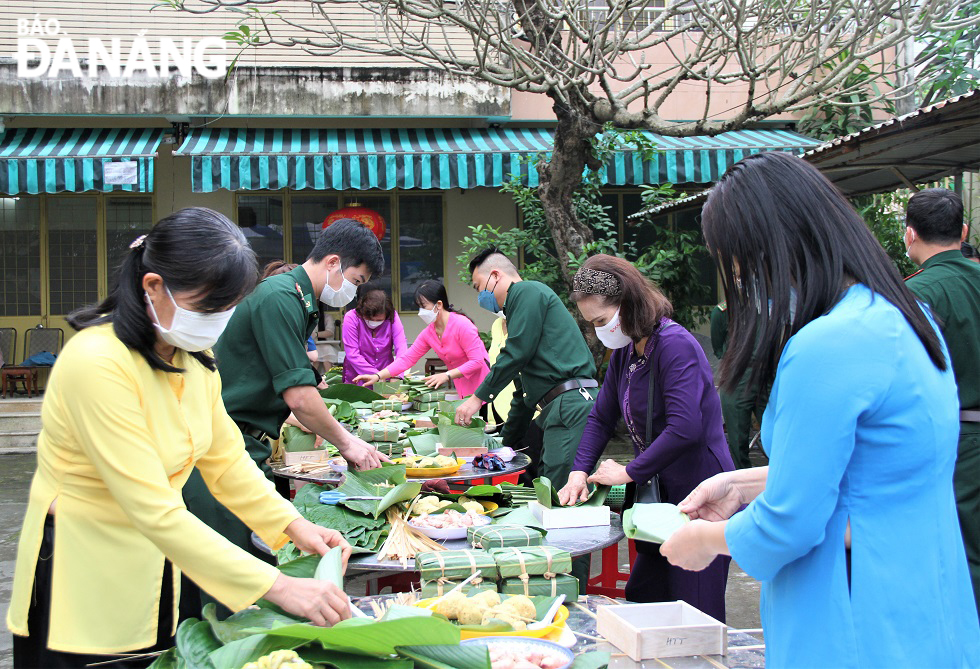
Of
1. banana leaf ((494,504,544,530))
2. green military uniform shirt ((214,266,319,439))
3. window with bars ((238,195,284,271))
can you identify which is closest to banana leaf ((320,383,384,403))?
green military uniform shirt ((214,266,319,439))

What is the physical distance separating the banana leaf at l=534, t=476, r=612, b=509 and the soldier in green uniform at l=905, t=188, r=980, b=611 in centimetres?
155

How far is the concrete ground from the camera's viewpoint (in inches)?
168

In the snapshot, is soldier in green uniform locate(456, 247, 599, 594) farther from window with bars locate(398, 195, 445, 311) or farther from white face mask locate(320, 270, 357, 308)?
window with bars locate(398, 195, 445, 311)

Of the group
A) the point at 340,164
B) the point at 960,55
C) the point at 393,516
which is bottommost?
the point at 393,516

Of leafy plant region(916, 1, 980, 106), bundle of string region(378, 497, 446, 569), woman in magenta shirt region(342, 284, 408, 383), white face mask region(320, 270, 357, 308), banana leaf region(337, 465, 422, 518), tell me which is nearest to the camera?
bundle of string region(378, 497, 446, 569)

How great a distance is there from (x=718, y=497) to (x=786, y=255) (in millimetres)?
714

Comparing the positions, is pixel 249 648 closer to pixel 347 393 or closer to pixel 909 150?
pixel 347 393

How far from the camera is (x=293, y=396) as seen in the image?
10.9 feet

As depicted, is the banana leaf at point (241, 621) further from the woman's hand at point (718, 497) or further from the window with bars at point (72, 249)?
the window with bars at point (72, 249)

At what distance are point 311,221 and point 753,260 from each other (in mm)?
9973

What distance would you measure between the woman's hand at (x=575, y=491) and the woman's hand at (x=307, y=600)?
4.48ft

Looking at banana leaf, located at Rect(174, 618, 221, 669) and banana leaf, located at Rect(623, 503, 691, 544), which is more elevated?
banana leaf, located at Rect(623, 503, 691, 544)

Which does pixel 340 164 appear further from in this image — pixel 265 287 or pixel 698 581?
pixel 698 581

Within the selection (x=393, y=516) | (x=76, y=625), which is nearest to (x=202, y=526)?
(x=76, y=625)
